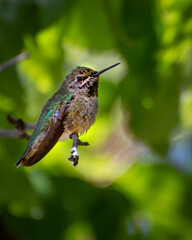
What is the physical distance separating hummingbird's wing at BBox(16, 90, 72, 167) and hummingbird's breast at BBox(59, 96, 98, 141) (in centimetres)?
2

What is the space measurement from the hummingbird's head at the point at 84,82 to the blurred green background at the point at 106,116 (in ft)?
3.21

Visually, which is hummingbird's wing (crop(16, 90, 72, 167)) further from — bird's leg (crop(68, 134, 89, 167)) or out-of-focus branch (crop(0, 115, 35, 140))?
out-of-focus branch (crop(0, 115, 35, 140))

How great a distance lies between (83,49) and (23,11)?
614 millimetres

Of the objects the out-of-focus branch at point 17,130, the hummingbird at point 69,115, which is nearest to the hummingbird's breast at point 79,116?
the hummingbird at point 69,115

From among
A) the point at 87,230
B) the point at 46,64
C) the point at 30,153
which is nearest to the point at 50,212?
the point at 87,230

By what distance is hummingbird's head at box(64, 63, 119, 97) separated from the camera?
178 centimetres

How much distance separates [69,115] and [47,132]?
182 mm

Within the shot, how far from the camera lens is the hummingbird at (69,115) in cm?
138

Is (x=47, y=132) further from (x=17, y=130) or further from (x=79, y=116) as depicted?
(x=17, y=130)

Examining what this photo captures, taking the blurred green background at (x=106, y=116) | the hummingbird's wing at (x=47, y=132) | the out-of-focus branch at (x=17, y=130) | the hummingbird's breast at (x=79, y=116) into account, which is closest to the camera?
the hummingbird's wing at (x=47, y=132)

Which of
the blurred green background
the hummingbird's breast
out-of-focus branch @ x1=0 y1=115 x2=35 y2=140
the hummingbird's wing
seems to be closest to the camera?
the hummingbird's wing

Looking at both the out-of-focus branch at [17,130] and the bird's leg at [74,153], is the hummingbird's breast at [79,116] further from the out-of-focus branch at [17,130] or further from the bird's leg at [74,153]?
the out-of-focus branch at [17,130]

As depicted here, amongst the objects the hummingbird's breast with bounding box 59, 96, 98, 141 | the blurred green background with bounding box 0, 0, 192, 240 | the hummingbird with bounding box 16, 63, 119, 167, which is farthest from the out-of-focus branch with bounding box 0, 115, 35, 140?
the blurred green background with bounding box 0, 0, 192, 240

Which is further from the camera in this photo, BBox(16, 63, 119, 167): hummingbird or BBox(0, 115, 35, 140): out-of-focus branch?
BBox(0, 115, 35, 140): out-of-focus branch
